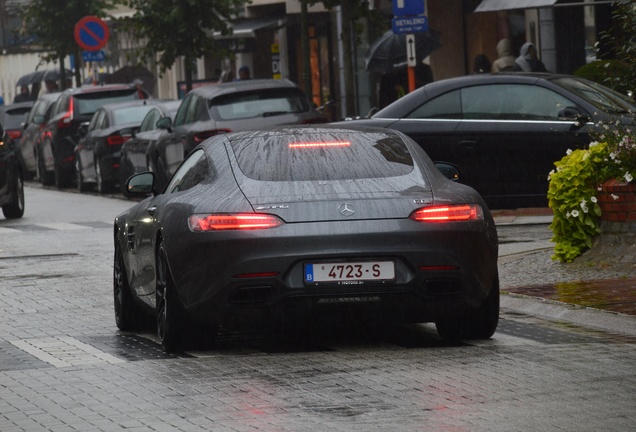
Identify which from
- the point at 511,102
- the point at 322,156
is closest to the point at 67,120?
the point at 511,102

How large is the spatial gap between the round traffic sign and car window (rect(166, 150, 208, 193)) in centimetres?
3062

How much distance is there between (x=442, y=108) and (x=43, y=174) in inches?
697

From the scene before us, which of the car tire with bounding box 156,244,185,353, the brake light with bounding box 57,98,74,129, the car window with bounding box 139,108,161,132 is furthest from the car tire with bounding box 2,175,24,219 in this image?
the car tire with bounding box 156,244,185,353

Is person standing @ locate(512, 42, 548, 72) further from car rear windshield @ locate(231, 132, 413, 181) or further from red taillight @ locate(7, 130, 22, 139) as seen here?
red taillight @ locate(7, 130, 22, 139)

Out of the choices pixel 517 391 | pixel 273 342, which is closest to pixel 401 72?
pixel 273 342

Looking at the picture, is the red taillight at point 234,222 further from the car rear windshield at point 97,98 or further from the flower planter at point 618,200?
the car rear windshield at point 97,98

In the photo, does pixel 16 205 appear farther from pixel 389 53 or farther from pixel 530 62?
pixel 389 53

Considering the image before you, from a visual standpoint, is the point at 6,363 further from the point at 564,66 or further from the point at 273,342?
the point at 564,66

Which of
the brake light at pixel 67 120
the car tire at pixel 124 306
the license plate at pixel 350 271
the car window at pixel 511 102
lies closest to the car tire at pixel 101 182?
the brake light at pixel 67 120

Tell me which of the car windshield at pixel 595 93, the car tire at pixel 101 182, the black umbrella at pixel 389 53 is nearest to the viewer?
the car windshield at pixel 595 93

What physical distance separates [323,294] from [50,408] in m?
1.97

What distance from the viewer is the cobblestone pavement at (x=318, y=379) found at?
25.8 feet

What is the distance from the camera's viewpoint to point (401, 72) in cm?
3020

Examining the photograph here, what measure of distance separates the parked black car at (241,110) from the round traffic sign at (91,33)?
1678cm
